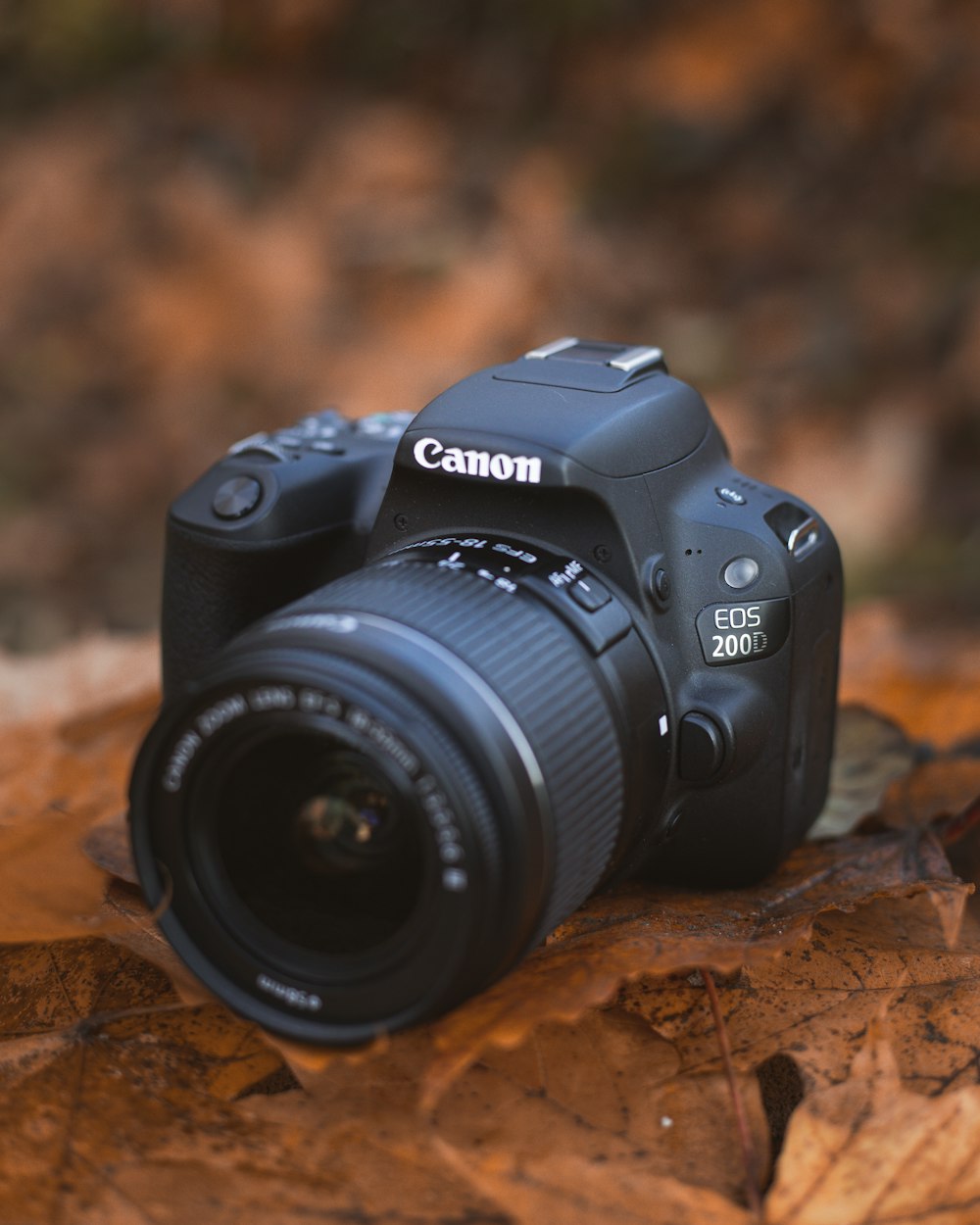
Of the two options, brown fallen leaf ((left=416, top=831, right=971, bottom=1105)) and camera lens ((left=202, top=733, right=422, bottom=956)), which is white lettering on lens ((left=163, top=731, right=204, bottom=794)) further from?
brown fallen leaf ((left=416, top=831, right=971, bottom=1105))

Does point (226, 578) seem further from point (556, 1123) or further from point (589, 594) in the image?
point (556, 1123)

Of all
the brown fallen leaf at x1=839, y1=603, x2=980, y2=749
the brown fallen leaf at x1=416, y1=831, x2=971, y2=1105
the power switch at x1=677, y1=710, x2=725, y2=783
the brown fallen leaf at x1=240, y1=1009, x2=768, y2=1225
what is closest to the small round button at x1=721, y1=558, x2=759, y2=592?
the power switch at x1=677, y1=710, x2=725, y2=783

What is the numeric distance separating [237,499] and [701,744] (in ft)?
1.44

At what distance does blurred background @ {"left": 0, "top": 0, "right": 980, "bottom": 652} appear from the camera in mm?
2469

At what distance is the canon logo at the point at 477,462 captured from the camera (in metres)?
1.03

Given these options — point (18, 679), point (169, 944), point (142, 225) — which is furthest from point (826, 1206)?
point (142, 225)

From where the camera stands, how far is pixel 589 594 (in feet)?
3.33

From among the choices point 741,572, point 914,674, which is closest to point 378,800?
point 741,572

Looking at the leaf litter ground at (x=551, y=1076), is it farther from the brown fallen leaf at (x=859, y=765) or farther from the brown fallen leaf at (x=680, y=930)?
the brown fallen leaf at (x=859, y=765)

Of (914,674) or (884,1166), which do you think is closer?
(884,1166)

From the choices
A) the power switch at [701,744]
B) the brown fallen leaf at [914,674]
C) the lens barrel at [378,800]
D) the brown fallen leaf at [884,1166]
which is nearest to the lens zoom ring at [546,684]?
the lens barrel at [378,800]

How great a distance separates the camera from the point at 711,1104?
36.3 inches

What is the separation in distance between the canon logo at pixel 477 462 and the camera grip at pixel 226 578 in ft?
0.65

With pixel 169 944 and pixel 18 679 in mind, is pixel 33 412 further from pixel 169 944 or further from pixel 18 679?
pixel 169 944
